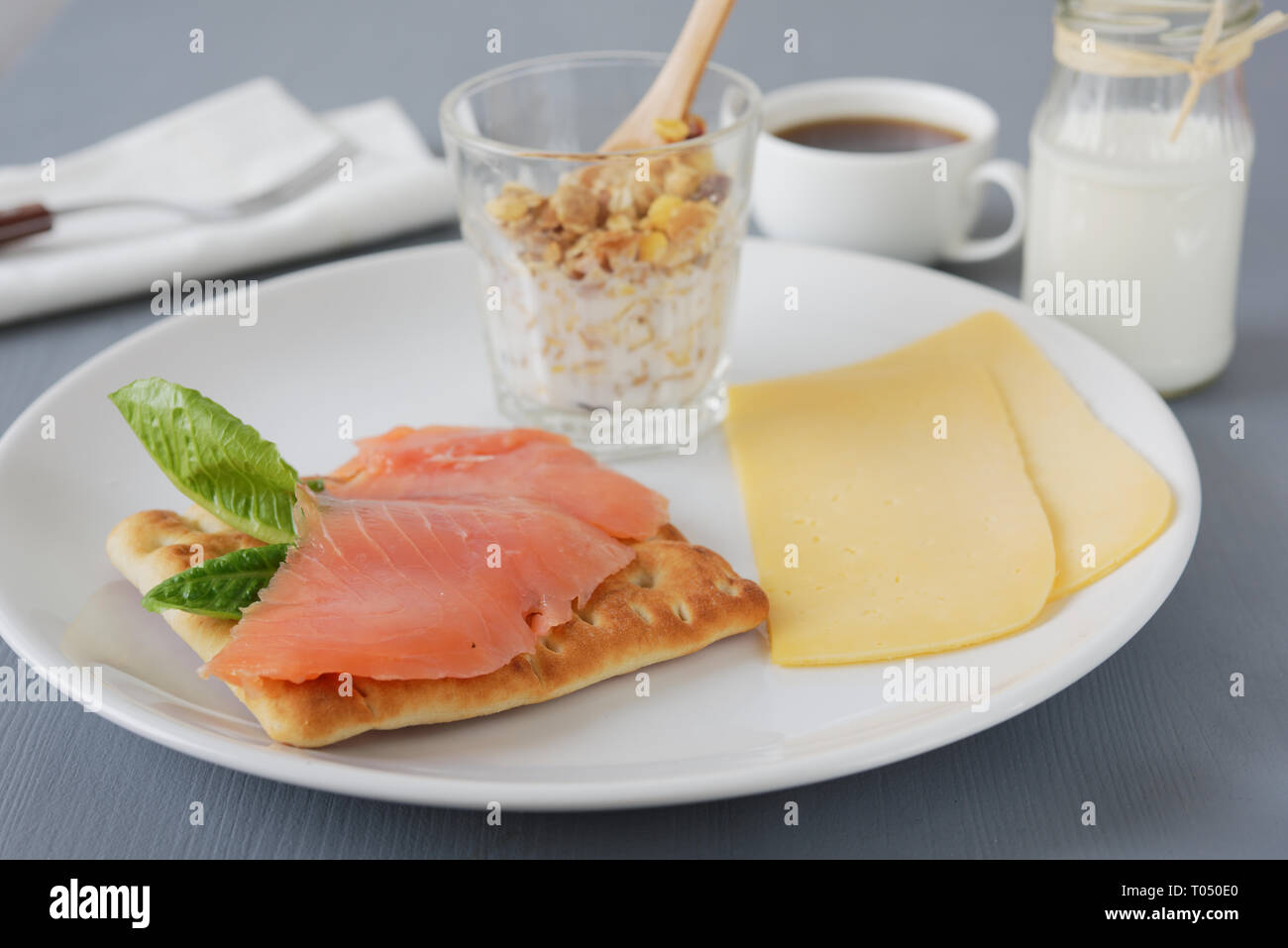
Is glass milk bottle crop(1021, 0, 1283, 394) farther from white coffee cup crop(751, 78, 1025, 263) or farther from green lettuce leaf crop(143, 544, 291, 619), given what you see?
green lettuce leaf crop(143, 544, 291, 619)

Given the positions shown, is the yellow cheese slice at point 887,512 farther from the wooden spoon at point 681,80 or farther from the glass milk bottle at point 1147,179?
the wooden spoon at point 681,80

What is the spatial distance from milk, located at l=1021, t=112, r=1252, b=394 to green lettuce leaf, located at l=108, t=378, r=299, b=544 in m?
1.40

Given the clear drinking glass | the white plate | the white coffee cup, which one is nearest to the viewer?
the white plate

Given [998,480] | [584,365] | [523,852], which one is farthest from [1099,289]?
[523,852]

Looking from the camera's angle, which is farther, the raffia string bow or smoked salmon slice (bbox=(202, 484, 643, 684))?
the raffia string bow

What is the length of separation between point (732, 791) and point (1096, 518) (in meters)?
0.73

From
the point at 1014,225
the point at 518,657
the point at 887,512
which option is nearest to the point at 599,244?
the point at 887,512

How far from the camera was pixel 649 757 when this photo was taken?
55.2 inches

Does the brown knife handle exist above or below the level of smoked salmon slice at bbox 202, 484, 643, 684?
above

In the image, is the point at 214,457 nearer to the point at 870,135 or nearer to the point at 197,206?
the point at 197,206

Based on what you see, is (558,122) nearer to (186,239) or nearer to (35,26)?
(186,239)

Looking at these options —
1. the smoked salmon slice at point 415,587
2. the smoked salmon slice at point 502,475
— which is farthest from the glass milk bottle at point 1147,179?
the smoked salmon slice at point 415,587

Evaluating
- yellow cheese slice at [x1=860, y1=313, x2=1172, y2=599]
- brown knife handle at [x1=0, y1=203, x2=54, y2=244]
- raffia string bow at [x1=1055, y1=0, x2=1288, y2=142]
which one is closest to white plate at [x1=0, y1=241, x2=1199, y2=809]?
yellow cheese slice at [x1=860, y1=313, x2=1172, y2=599]

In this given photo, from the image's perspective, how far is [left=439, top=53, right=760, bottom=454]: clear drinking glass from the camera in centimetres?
191
